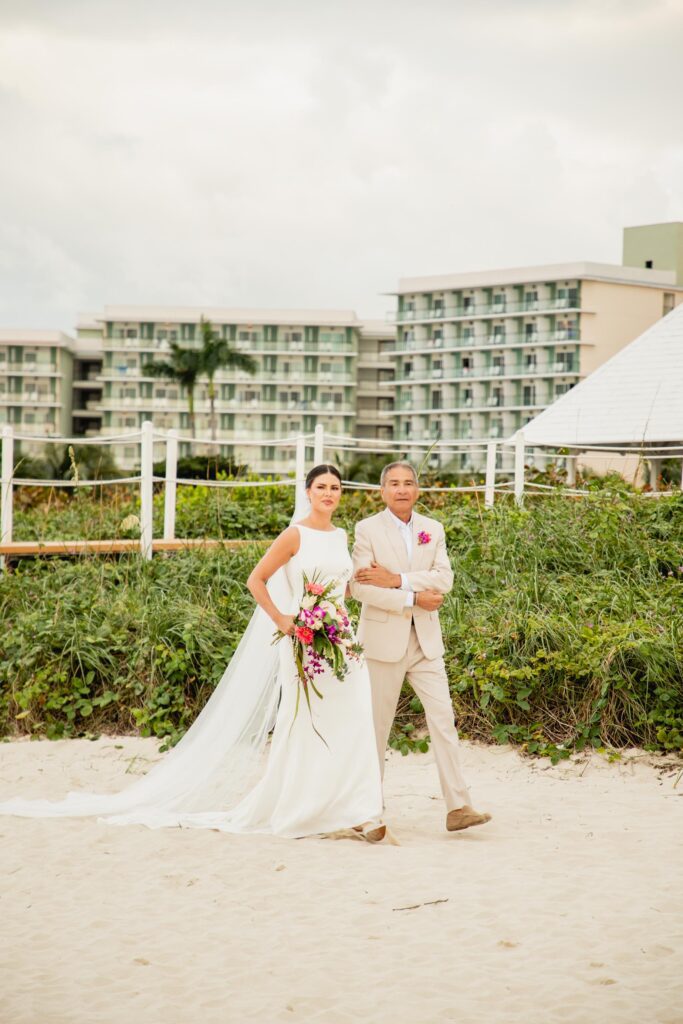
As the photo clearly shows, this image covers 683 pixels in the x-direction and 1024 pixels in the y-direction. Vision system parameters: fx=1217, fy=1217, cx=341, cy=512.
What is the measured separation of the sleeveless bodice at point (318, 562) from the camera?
255 inches

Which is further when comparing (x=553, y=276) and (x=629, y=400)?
(x=553, y=276)

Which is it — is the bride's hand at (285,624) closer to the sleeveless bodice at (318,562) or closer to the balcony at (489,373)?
the sleeveless bodice at (318,562)

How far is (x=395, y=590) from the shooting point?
20.8 feet

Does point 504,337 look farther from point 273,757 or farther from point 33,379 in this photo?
point 273,757

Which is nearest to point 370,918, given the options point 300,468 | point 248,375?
point 300,468

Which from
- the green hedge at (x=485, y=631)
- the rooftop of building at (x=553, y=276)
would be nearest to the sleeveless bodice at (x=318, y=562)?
the green hedge at (x=485, y=631)

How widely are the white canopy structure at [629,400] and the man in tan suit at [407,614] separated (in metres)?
12.0

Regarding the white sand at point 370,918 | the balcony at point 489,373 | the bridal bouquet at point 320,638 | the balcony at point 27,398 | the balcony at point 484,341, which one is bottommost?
the white sand at point 370,918

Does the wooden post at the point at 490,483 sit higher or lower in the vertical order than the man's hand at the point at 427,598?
higher

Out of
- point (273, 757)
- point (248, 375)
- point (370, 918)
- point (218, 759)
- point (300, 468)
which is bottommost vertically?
point (370, 918)

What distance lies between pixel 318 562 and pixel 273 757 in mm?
1093

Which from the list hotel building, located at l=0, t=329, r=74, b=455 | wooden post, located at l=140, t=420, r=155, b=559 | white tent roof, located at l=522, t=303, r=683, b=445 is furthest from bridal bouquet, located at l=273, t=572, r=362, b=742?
hotel building, located at l=0, t=329, r=74, b=455

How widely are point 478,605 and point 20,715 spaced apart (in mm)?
3651

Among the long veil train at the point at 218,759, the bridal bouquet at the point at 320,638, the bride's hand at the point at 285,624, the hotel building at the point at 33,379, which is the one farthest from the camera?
the hotel building at the point at 33,379
